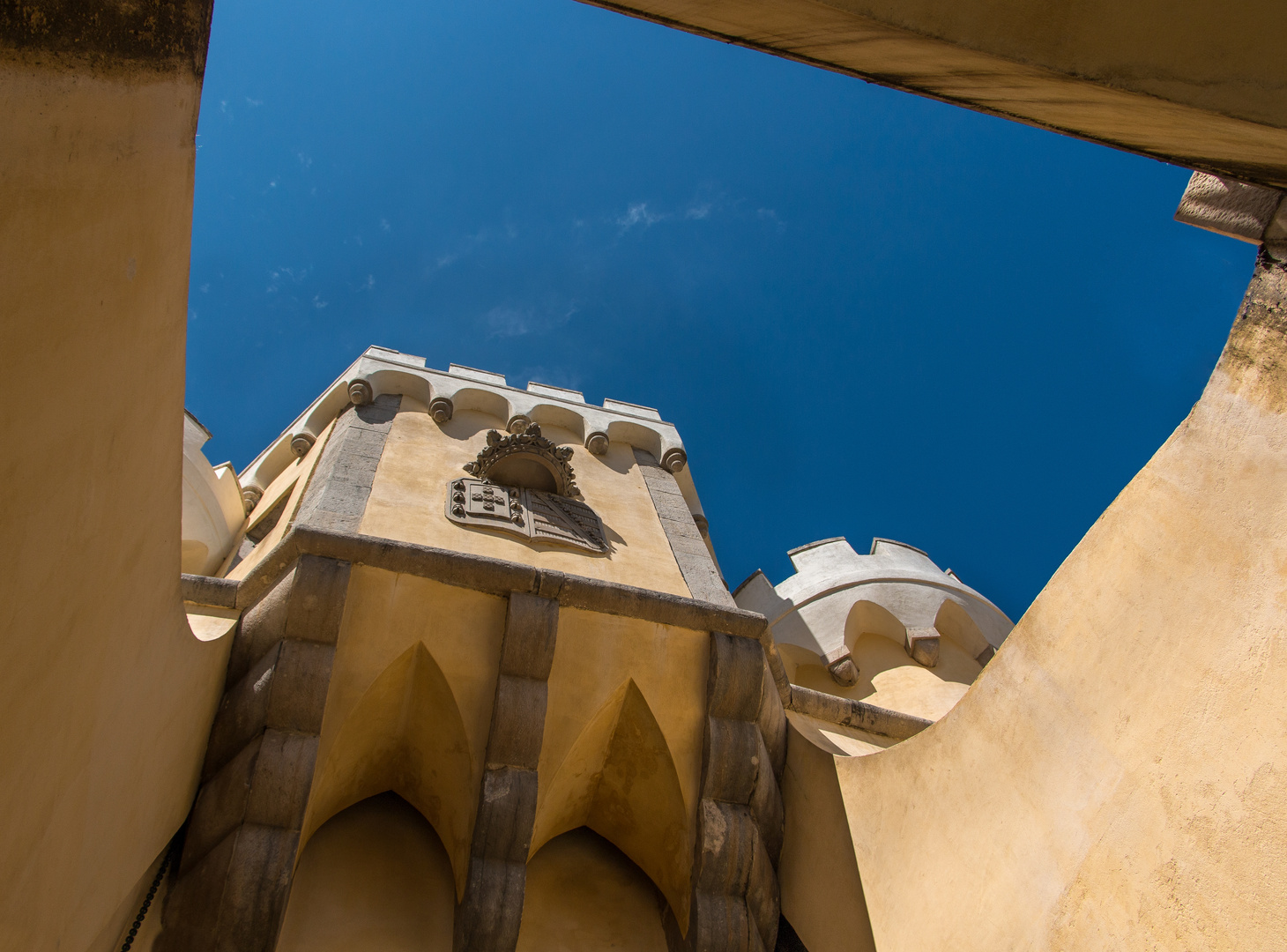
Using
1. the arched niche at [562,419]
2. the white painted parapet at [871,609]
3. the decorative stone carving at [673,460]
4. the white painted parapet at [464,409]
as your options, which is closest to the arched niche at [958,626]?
the white painted parapet at [871,609]

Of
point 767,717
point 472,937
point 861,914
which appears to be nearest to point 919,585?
point 767,717

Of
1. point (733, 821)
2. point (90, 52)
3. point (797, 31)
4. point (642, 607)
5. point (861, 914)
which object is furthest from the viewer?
point (642, 607)

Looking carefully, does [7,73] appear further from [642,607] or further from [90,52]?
[642,607]

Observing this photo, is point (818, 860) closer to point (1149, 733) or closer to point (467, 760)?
point (467, 760)

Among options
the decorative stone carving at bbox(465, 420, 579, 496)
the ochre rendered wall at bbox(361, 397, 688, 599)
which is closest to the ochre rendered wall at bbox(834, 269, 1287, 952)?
the ochre rendered wall at bbox(361, 397, 688, 599)

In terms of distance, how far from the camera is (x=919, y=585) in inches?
491

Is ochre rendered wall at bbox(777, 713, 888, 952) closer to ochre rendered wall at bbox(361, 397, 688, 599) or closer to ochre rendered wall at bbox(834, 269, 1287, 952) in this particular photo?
ochre rendered wall at bbox(834, 269, 1287, 952)

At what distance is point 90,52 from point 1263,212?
3.73m

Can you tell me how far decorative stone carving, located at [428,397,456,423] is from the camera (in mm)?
9609

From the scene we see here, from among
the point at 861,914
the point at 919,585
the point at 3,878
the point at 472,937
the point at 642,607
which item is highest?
the point at 3,878

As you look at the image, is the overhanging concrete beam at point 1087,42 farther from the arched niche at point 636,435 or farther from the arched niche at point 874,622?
the arched niche at point 874,622

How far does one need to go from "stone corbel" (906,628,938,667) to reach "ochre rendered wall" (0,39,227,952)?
9509 mm

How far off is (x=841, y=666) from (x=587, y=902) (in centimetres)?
609

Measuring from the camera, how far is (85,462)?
2844mm
